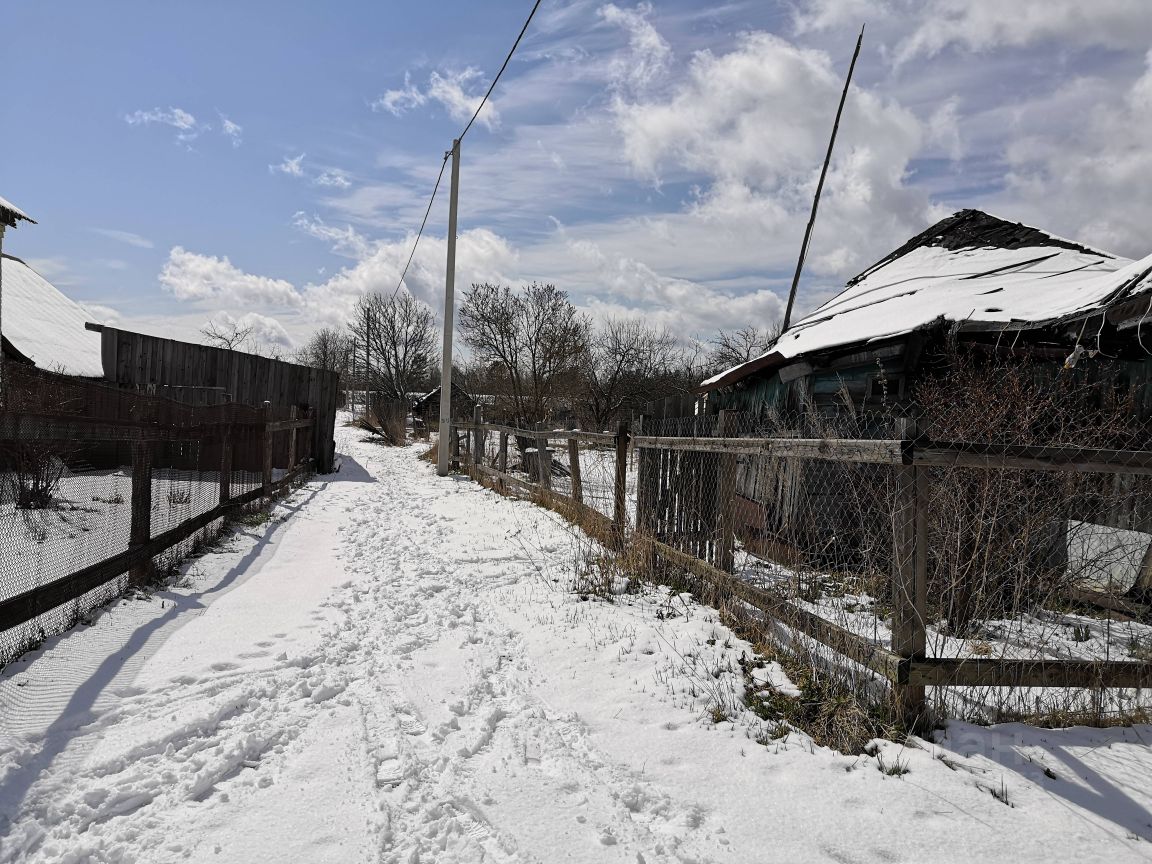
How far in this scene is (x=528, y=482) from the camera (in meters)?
11.8

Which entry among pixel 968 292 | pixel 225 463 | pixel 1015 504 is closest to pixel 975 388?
pixel 1015 504

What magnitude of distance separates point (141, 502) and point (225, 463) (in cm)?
271

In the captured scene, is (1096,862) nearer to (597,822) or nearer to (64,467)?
(597,822)

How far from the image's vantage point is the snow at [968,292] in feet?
20.9

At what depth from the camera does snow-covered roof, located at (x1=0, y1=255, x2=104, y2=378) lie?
551 inches

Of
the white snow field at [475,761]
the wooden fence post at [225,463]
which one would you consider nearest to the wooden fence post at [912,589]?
the white snow field at [475,761]

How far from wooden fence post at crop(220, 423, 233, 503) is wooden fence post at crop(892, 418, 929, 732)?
23.5ft

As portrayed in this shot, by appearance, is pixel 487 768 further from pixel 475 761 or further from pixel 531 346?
pixel 531 346

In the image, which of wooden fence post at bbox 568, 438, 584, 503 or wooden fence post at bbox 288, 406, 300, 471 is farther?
wooden fence post at bbox 288, 406, 300, 471

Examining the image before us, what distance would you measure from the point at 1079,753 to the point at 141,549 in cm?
604

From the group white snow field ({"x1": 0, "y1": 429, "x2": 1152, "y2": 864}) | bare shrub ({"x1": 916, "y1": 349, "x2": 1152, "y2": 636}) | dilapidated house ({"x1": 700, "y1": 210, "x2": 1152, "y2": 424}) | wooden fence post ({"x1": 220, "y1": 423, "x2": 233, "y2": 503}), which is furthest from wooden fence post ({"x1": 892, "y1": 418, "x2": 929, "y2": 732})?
wooden fence post ({"x1": 220, "y1": 423, "x2": 233, "y2": 503})

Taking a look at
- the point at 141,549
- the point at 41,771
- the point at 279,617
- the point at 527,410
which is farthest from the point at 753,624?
the point at 527,410

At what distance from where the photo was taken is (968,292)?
8.03 m

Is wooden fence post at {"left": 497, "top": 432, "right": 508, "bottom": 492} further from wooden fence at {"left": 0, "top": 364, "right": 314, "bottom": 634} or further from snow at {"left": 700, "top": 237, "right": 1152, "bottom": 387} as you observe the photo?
wooden fence at {"left": 0, "top": 364, "right": 314, "bottom": 634}
